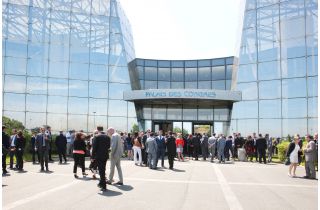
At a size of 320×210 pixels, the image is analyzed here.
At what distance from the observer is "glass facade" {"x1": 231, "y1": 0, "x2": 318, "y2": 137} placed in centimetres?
2998

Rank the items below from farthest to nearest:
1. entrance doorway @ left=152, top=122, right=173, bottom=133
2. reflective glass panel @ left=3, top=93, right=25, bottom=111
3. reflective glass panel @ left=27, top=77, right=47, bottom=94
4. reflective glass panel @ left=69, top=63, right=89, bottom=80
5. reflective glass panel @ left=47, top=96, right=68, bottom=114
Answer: entrance doorway @ left=152, top=122, right=173, bottom=133 → reflective glass panel @ left=69, top=63, right=89, bottom=80 → reflective glass panel @ left=47, top=96, right=68, bottom=114 → reflective glass panel @ left=27, top=77, right=47, bottom=94 → reflective glass panel @ left=3, top=93, right=25, bottom=111

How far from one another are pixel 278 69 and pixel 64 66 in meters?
18.2

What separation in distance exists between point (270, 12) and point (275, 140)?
10.8 meters

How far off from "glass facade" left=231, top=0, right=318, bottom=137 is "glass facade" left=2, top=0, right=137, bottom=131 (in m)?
10.5

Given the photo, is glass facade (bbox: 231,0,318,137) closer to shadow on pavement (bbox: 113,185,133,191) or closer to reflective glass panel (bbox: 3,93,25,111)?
reflective glass panel (bbox: 3,93,25,111)

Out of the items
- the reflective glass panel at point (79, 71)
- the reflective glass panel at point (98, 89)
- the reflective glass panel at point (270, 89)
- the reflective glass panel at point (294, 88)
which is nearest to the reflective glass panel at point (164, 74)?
the reflective glass panel at point (98, 89)

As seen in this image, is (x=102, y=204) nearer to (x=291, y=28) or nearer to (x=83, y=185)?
(x=83, y=185)

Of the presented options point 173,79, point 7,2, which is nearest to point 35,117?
point 7,2

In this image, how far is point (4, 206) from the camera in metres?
7.95

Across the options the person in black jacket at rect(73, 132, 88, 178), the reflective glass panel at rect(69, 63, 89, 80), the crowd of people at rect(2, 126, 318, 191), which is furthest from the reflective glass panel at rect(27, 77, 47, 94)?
the person in black jacket at rect(73, 132, 88, 178)

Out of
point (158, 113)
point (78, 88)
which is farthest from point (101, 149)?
point (158, 113)

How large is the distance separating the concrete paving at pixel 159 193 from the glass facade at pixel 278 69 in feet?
57.0

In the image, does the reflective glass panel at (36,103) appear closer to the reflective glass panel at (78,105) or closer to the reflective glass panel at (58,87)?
the reflective glass panel at (58,87)

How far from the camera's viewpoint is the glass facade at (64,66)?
32500mm
